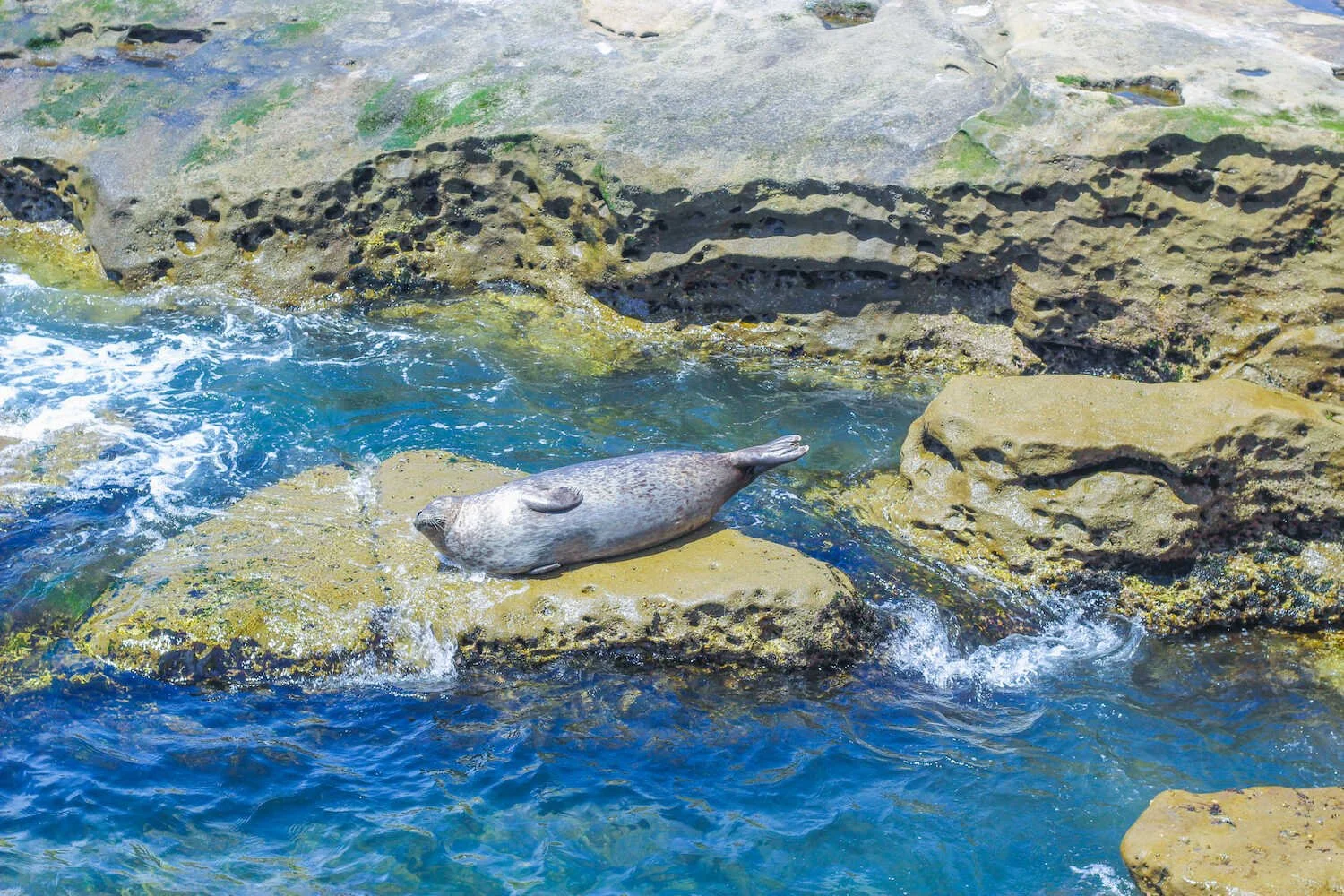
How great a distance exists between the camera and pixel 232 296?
35.5ft

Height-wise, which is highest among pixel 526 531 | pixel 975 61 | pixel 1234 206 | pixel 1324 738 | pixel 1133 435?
pixel 975 61

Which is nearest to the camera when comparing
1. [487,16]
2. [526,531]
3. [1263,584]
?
[526,531]

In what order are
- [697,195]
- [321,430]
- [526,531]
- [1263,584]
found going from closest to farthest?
[526,531], [1263,584], [321,430], [697,195]

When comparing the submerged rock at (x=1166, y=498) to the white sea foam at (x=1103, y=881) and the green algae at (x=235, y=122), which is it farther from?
the green algae at (x=235, y=122)

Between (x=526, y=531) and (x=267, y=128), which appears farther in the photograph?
(x=267, y=128)

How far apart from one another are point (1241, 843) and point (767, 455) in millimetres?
3539

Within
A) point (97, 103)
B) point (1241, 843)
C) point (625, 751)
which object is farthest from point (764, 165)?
point (97, 103)

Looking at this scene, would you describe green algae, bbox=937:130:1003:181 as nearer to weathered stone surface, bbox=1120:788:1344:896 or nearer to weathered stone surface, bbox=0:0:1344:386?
weathered stone surface, bbox=0:0:1344:386

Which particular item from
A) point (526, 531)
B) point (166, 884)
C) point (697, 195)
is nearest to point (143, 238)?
point (697, 195)

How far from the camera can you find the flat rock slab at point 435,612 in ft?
21.5

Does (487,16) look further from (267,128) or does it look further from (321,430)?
(321,430)

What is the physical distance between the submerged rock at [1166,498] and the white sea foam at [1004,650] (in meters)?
0.31

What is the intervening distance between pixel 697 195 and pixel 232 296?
429 centimetres

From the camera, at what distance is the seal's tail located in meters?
7.69
